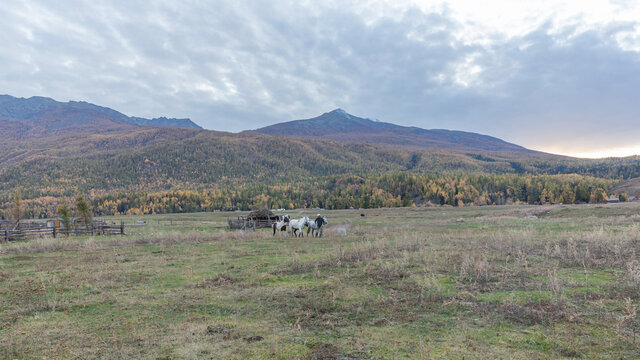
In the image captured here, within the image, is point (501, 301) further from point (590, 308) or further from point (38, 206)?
point (38, 206)

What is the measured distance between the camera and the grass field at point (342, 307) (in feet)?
20.4

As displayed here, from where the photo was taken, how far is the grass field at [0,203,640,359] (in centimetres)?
620

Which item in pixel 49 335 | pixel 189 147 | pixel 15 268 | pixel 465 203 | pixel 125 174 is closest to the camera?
pixel 49 335

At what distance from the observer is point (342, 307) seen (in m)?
8.45

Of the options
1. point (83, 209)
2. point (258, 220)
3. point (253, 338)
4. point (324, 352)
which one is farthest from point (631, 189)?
point (83, 209)

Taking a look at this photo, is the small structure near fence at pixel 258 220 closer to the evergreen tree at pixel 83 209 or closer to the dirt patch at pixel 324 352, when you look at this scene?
the evergreen tree at pixel 83 209

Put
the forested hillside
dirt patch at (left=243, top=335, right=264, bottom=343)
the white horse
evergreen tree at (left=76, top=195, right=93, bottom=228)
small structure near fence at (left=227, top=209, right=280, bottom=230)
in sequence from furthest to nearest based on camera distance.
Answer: the forested hillside, small structure near fence at (left=227, top=209, right=280, bottom=230), evergreen tree at (left=76, top=195, right=93, bottom=228), the white horse, dirt patch at (left=243, top=335, right=264, bottom=343)

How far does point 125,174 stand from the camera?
156125mm

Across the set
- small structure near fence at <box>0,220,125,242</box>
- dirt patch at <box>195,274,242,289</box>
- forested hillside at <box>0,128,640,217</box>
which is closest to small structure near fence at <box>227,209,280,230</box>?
small structure near fence at <box>0,220,125,242</box>

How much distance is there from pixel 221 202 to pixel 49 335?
10267 cm

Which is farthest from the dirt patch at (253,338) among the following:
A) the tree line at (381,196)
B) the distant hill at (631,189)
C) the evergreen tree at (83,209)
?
the distant hill at (631,189)

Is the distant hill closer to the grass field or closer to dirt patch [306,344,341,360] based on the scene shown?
the grass field

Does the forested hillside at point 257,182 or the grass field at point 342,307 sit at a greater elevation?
the forested hillside at point 257,182

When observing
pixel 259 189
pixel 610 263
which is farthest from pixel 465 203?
pixel 610 263
